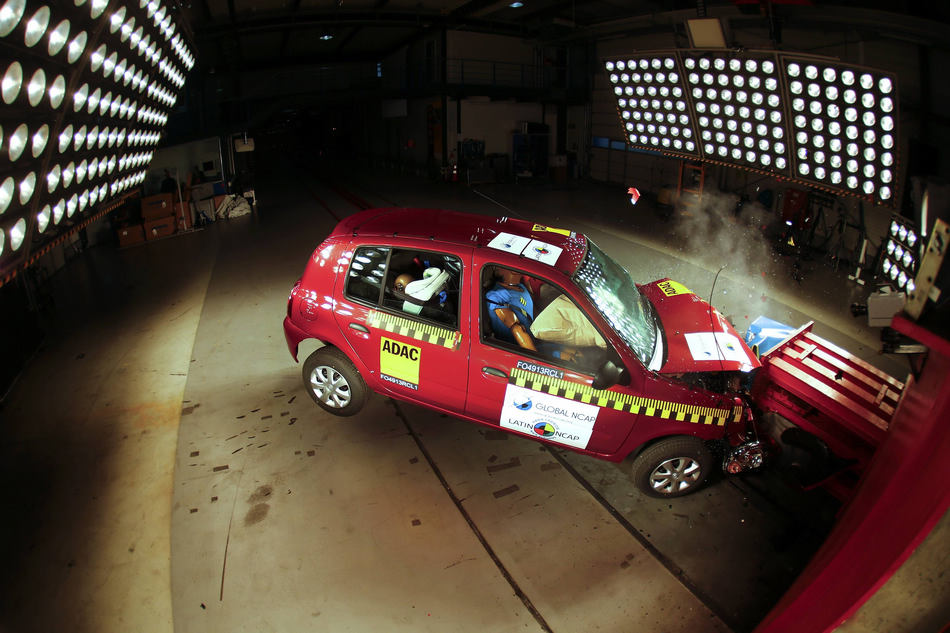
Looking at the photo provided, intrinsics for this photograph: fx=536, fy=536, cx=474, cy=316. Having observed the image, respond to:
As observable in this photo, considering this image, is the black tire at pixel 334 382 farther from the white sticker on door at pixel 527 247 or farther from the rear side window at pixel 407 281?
the white sticker on door at pixel 527 247

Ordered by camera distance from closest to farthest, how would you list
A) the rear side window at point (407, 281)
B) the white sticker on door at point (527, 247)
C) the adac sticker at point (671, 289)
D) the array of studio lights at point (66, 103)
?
1. the array of studio lights at point (66, 103)
2. the white sticker on door at point (527, 247)
3. the rear side window at point (407, 281)
4. the adac sticker at point (671, 289)

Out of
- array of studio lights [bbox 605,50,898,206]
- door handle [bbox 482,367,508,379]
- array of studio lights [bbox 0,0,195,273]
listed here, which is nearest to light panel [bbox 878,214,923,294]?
array of studio lights [bbox 605,50,898,206]

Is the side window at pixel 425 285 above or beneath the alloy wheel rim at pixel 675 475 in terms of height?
above

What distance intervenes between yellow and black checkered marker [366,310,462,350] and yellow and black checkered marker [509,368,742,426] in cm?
68

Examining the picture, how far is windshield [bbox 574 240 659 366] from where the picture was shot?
3959 millimetres

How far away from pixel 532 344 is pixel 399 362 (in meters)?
1.12

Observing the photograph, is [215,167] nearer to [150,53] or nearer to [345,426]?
[150,53]

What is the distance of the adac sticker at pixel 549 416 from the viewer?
3861mm

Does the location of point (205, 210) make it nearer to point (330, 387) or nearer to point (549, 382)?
point (330, 387)

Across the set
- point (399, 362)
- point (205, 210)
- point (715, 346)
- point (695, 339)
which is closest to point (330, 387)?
point (399, 362)

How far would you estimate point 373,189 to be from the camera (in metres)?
19.0

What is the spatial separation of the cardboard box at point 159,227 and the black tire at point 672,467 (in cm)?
1168

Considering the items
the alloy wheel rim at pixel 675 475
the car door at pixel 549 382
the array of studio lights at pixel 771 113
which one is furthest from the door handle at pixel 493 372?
the array of studio lights at pixel 771 113

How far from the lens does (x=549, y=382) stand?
3.85 meters
